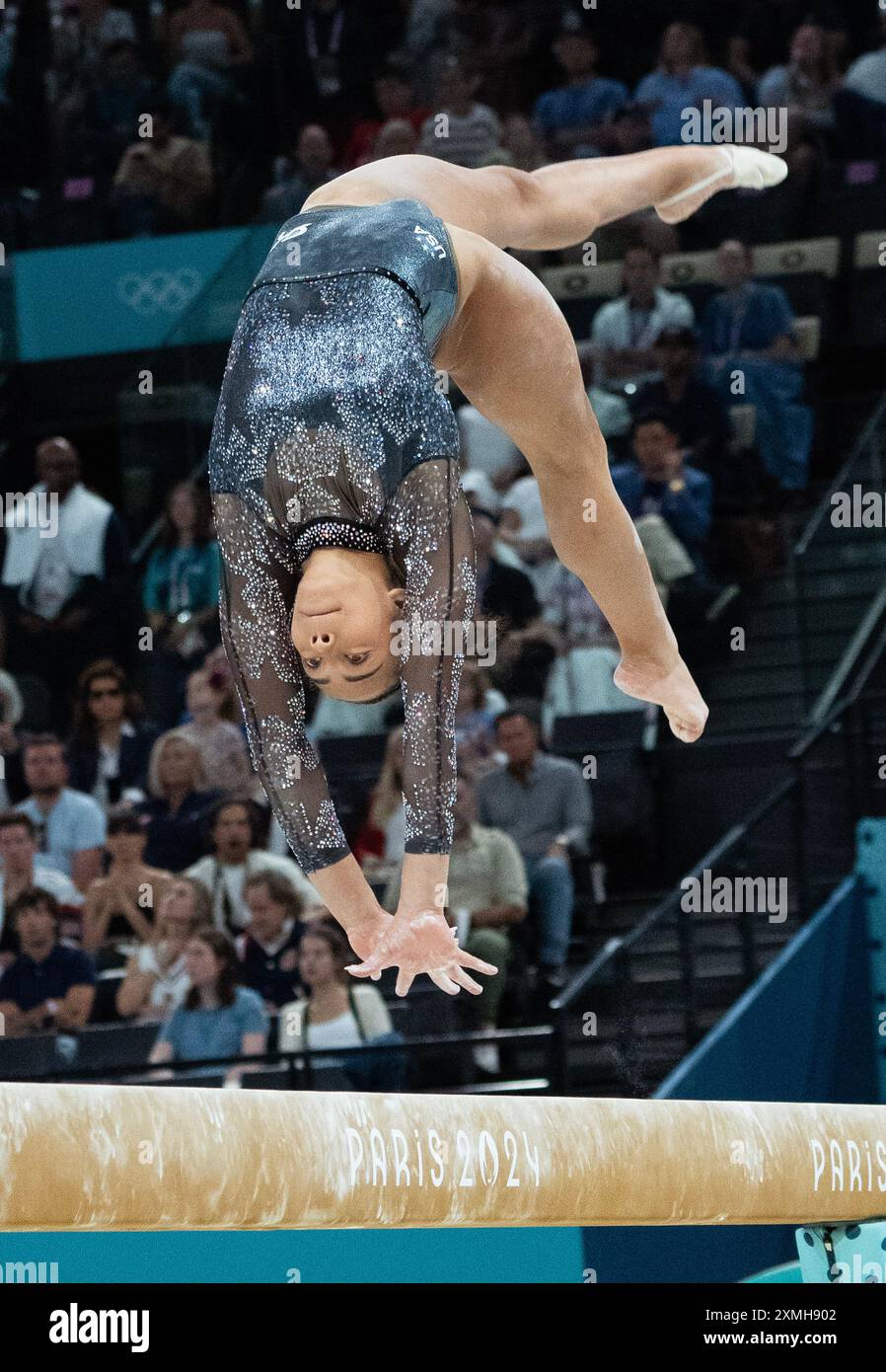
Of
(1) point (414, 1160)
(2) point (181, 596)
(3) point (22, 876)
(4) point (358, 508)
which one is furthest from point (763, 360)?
(1) point (414, 1160)

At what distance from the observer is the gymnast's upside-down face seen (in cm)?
397

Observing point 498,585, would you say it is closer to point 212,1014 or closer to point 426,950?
point 212,1014

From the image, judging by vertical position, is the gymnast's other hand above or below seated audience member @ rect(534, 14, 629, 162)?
below

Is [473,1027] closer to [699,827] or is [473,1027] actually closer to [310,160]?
[699,827]

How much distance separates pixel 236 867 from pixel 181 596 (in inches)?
76.2

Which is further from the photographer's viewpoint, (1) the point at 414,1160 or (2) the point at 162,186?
(2) the point at 162,186

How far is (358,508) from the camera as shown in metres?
4.04

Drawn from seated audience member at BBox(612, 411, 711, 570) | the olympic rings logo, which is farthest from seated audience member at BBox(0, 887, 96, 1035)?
the olympic rings logo

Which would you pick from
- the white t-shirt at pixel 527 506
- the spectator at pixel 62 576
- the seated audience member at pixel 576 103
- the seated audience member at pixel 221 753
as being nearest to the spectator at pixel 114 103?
the seated audience member at pixel 576 103

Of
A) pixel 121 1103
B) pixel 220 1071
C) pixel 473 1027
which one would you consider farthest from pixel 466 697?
pixel 121 1103

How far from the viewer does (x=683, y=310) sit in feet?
32.1

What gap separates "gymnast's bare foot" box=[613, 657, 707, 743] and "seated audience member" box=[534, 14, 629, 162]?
6.31 metres

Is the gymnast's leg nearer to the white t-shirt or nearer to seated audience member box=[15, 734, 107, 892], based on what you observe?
the white t-shirt

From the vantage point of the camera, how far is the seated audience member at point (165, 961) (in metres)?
7.65
